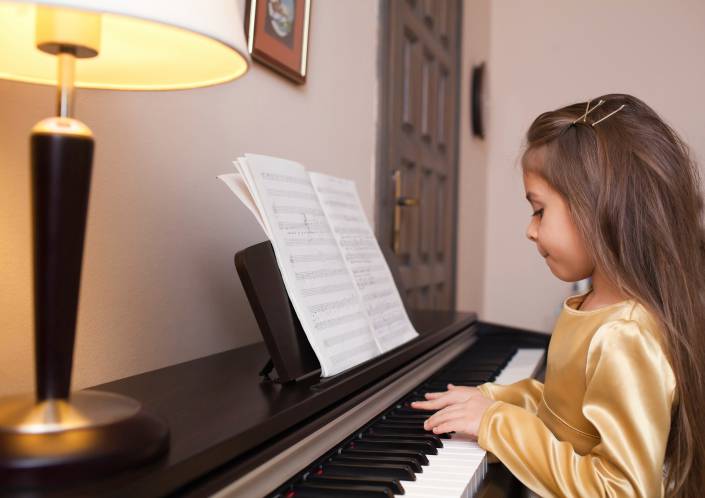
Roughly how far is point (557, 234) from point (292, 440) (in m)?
0.67

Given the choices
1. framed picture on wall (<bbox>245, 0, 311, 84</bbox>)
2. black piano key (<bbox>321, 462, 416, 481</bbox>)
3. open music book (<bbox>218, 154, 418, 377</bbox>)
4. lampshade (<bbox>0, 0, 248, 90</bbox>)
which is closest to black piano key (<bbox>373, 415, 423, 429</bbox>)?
open music book (<bbox>218, 154, 418, 377</bbox>)

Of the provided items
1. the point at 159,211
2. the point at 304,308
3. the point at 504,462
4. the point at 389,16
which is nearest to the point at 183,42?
the point at 304,308

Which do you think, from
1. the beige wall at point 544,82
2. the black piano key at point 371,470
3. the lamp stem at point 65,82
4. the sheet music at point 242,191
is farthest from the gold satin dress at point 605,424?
the beige wall at point 544,82

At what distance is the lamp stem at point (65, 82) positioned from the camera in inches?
30.1

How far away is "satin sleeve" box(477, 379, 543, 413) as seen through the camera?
5.04 ft

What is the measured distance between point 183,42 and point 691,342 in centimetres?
96

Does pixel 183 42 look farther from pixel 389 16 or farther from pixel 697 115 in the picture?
pixel 697 115

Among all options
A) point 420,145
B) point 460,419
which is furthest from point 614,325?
point 420,145

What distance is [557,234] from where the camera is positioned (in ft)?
4.40

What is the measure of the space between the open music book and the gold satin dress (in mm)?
301

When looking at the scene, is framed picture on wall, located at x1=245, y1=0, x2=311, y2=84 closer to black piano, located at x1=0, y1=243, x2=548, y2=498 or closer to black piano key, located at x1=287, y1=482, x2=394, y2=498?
black piano, located at x1=0, y1=243, x2=548, y2=498

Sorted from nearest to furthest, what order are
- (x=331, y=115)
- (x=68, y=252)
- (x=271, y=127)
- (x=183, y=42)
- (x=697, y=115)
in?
(x=68, y=252), (x=183, y=42), (x=271, y=127), (x=331, y=115), (x=697, y=115)

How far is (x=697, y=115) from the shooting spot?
466 cm

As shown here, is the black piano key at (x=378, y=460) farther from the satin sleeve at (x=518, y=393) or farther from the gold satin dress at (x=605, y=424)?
the satin sleeve at (x=518, y=393)
